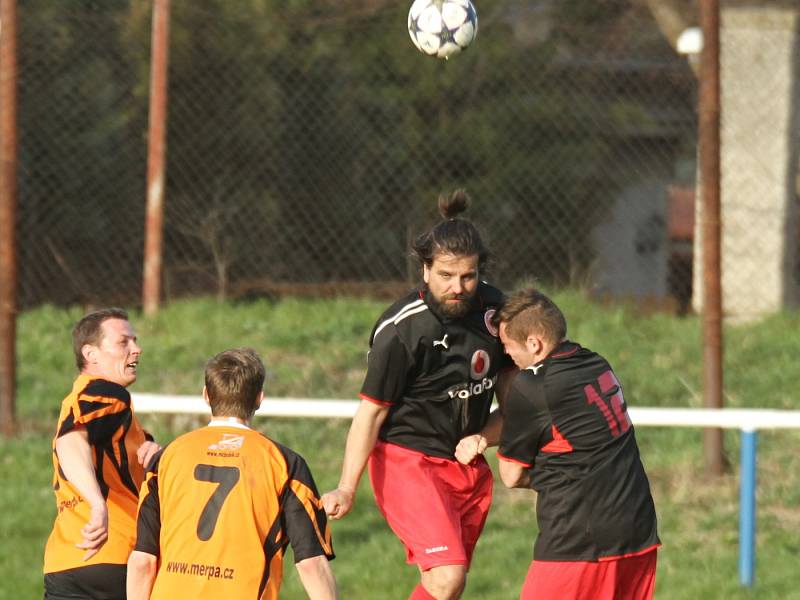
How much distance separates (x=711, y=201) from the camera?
339 inches

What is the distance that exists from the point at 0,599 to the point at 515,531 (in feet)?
9.90

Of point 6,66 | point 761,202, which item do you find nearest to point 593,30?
point 761,202

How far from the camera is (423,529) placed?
5676mm

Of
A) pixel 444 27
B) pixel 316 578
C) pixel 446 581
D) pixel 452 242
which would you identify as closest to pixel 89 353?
pixel 316 578

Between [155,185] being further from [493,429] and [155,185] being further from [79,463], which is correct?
[79,463]

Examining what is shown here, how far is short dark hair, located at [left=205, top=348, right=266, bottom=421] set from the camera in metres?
4.39

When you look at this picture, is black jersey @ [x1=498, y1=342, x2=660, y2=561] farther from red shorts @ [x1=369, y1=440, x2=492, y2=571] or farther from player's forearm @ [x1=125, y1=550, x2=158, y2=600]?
player's forearm @ [x1=125, y1=550, x2=158, y2=600]

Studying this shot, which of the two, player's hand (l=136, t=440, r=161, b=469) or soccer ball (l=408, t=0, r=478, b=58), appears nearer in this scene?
player's hand (l=136, t=440, r=161, b=469)

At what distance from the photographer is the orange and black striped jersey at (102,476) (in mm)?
4938

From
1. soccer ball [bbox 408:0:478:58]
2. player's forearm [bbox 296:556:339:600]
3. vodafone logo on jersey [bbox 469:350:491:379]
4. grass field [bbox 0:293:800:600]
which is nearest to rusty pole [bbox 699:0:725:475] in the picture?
grass field [bbox 0:293:800:600]

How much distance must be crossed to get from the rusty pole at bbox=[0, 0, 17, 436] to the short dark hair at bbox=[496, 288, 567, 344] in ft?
17.9

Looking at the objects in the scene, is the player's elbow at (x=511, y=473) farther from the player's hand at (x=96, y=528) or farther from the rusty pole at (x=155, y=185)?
the rusty pole at (x=155, y=185)

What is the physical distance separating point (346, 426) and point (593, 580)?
16.8 ft

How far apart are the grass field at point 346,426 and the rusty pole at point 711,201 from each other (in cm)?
77
